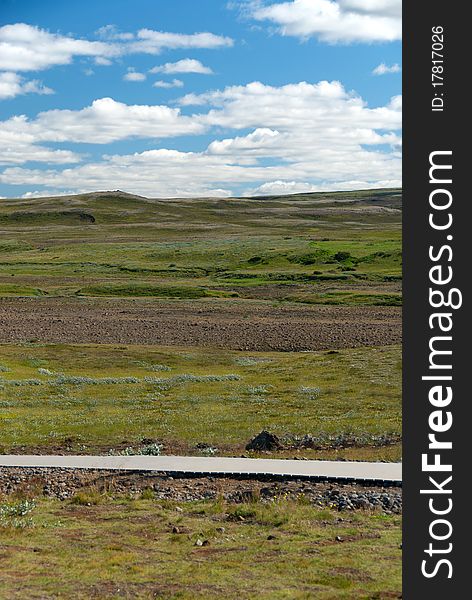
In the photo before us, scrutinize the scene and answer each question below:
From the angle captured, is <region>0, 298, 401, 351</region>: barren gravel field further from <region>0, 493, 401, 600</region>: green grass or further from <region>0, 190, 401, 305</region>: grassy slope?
<region>0, 493, 401, 600</region>: green grass

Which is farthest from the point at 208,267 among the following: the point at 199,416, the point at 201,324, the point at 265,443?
the point at 265,443

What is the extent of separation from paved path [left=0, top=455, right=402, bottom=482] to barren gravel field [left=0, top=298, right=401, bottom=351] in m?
28.8

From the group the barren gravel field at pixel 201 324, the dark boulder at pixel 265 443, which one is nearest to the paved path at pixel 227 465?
the dark boulder at pixel 265 443

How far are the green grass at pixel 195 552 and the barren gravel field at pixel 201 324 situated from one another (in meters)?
32.8

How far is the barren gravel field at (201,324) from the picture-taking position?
5319 centimetres

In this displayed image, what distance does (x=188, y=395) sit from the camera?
1396 inches

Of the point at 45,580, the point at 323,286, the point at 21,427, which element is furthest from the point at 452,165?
the point at 323,286

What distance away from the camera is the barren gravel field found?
174 ft

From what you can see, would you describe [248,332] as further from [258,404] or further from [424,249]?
[424,249]

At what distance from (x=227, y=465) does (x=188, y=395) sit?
14.0m

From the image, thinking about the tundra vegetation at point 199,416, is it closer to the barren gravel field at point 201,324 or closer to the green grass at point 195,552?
the green grass at point 195,552

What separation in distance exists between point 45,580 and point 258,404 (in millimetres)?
19331

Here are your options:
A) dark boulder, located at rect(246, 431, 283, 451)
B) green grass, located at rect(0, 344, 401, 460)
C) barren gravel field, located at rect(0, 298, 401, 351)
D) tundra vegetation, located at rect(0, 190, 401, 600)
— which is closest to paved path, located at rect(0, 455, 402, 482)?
tundra vegetation, located at rect(0, 190, 401, 600)

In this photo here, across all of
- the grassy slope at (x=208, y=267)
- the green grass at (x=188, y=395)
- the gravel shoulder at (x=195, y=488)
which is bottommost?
the green grass at (x=188, y=395)
